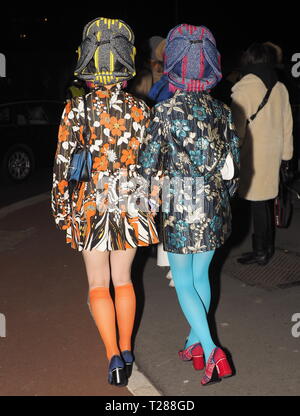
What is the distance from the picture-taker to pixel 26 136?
Answer: 10.0m

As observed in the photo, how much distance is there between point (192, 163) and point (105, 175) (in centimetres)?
48

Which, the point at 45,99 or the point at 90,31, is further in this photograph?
the point at 45,99

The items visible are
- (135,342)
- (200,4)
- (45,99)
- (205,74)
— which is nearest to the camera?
(205,74)

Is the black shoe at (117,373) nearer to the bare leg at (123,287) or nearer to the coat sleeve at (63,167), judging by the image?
the bare leg at (123,287)

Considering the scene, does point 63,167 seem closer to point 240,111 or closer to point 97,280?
point 97,280

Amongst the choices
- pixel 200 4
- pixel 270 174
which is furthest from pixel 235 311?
pixel 200 4

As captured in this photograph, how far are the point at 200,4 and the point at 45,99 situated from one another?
63.4ft

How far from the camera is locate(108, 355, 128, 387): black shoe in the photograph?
3.03 meters

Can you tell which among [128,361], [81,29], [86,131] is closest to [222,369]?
[128,361]

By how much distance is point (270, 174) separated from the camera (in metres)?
4.75

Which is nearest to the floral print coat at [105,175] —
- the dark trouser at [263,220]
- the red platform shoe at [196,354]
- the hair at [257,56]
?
the red platform shoe at [196,354]

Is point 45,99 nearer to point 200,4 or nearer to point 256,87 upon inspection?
point 256,87

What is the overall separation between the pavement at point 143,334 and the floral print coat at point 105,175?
0.87 m

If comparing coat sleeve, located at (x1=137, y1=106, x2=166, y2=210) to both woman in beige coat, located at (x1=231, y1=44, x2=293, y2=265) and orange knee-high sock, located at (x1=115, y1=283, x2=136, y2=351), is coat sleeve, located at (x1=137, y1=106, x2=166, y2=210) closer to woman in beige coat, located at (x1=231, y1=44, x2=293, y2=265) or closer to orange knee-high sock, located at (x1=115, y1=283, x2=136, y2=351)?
orange knee-high sock, located at (x1=115, y1=283, x2=136, y2=351)
